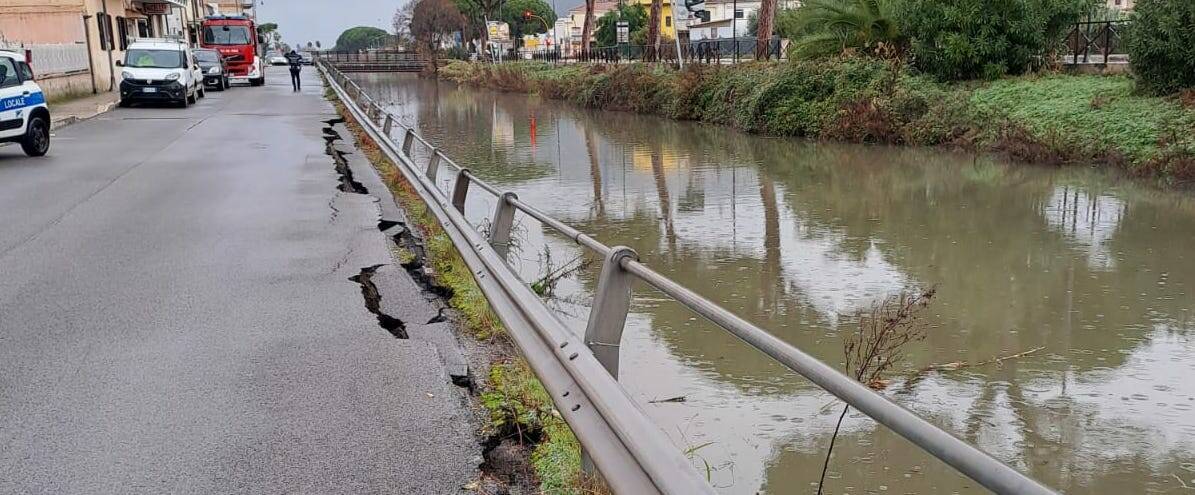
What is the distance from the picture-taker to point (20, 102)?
57.4 ft

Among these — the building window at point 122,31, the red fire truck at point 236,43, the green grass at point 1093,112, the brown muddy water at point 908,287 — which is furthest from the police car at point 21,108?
the red fire truck at point 236,43

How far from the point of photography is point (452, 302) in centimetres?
795

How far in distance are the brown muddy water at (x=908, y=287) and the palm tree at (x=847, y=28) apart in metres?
6.02

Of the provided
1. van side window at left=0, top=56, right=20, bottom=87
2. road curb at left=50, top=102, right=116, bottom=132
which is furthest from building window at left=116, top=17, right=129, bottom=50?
van side window at left=0, top=56, right=20, bottom=87

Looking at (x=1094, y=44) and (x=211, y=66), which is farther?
(x=211, y=66)

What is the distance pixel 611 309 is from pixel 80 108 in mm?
29846

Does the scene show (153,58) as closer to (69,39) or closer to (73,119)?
(73,119)

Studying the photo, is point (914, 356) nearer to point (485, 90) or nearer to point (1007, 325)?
point (1007, 325)

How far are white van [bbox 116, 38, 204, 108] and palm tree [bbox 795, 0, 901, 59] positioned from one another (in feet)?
60.2

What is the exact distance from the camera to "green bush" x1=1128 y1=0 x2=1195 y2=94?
55.7ft

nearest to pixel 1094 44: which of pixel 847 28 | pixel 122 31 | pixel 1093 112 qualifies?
pixel 847 28

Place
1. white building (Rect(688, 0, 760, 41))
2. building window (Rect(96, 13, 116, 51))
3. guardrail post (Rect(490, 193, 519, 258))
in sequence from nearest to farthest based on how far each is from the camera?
1. guardrail post (Rect(490, 193, 519, 258))
2. building window (Rect(96, 13, 116, 51))
3. white building (Rect(688, 0, 760, 41))

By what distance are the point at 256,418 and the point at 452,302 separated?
9.17 feet

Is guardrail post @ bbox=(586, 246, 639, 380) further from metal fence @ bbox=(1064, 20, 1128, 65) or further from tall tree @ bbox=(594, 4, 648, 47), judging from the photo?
tall tree @ bbox=(594, 4, 648, 47)
